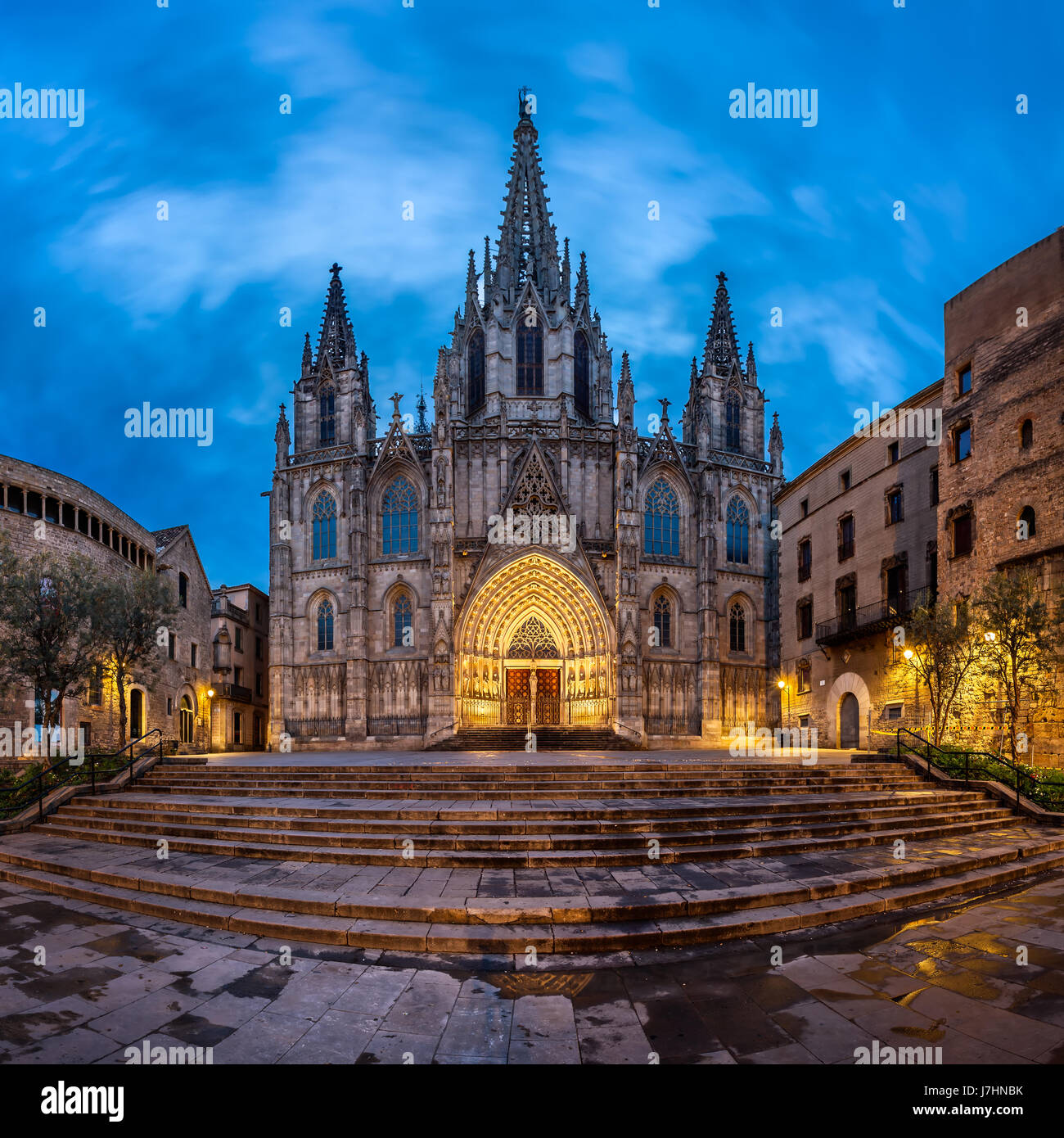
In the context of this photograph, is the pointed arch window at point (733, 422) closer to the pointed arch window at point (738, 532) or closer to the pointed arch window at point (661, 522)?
the pointed arch window at point (738, 532)

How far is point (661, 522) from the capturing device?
3466cm

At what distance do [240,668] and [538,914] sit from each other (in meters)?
38.2

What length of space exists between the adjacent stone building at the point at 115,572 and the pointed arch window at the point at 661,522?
823 inches

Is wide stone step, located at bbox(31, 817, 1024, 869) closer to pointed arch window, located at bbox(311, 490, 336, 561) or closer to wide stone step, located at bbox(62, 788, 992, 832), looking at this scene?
wide stone step, located at bbox(62, 788, 992, 832)

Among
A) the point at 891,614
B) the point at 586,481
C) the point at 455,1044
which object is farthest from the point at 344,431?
the point at 455,1044

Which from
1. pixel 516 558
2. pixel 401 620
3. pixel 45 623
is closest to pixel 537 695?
pixel 516 558

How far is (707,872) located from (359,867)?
14.7ft

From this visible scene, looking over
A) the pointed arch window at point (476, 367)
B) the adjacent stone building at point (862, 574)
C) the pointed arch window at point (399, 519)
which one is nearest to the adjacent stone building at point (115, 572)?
the pointed arch window at point (399, 519)

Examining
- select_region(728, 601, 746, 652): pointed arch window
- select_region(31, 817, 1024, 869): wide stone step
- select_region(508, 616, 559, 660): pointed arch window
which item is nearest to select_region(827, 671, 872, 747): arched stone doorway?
select_region(728, 601, 746, 652): pointed arch window

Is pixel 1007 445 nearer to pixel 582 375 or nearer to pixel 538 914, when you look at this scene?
pixel 538 914

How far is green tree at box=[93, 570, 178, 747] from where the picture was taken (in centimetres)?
2016

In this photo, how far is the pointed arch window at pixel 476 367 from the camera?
37.8 m

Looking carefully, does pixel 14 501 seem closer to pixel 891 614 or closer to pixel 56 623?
pixel 56 623

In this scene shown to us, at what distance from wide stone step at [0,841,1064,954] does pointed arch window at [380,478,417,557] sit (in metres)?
25.6
